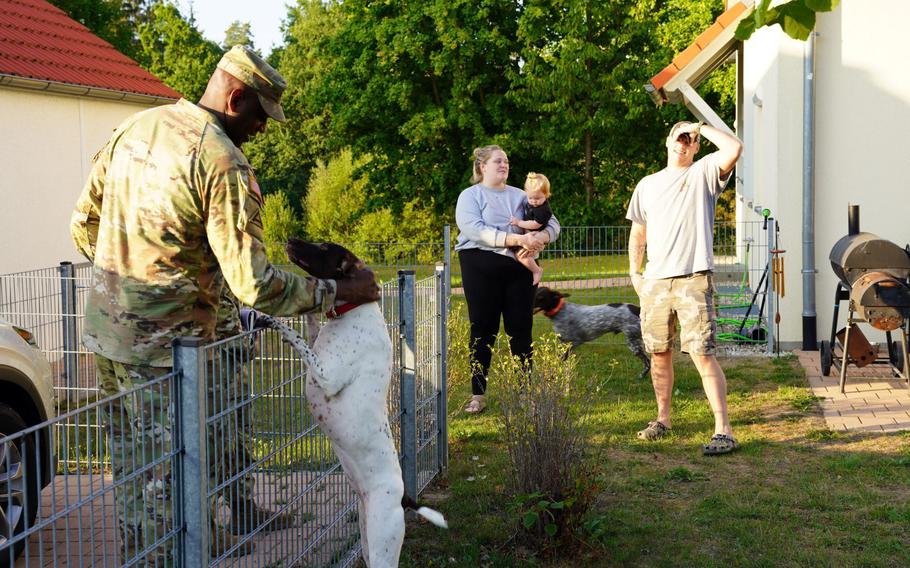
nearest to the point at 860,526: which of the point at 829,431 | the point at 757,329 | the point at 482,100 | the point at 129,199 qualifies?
the point at 829,431

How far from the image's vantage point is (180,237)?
11.3 feet

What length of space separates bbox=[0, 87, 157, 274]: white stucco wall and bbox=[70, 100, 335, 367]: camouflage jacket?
885cm

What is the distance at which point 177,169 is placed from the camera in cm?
336

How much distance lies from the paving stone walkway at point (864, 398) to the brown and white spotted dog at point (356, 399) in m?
4.63

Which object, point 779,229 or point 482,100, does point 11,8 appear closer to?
point 779,229

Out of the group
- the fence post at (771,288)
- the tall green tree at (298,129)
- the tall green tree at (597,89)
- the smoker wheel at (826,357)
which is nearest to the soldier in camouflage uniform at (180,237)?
the smoker wheel at (826,357)

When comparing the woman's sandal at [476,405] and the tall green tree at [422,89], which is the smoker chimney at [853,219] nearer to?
the woman's sandal at [476,405]

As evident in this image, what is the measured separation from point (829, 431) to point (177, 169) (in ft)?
18.0

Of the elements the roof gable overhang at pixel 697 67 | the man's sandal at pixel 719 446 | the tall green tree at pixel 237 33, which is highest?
the tall green tree at pixel 237 33

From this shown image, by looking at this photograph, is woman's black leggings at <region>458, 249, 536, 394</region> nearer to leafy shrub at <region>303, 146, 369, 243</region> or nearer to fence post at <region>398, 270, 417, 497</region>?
fence post at <region>398, 270, 417, 497</region>

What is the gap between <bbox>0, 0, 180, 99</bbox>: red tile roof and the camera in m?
12.1

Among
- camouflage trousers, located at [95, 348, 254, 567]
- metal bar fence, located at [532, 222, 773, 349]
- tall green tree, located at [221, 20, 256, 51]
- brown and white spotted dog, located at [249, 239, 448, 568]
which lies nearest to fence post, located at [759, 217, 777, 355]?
metal bar fence, located at [532, 222, 773, 349]

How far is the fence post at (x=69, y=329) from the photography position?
24.6 ft

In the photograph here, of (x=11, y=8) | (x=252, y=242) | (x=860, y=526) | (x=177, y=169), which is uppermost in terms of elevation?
(x=11, y=8)
